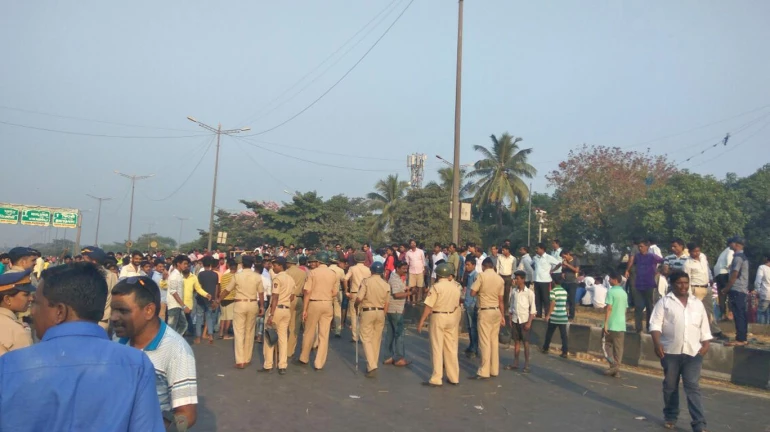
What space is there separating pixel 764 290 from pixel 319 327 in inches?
408

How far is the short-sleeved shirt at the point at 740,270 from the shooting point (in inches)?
483

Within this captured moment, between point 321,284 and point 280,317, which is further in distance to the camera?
point 321,284

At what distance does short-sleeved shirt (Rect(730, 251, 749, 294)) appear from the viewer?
12266 millimetres

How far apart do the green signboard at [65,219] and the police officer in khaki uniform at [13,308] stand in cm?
5520

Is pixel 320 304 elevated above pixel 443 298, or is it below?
below

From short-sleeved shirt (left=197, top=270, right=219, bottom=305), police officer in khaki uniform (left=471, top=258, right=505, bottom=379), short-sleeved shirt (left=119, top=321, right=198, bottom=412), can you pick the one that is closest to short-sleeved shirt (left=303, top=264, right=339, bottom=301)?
police officer in khaki uniform (left=471, top=258, right=505, bottom=379)

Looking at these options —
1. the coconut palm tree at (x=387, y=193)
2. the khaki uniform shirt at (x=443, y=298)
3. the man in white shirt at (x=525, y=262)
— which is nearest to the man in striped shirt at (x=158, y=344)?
the khaki uniform shirt at (x=443, y=298)

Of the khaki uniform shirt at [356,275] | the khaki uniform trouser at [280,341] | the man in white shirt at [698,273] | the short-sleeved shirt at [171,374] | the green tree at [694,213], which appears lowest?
the khaki uniform trouser at [280,341]

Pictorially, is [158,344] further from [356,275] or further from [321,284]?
[356,275]

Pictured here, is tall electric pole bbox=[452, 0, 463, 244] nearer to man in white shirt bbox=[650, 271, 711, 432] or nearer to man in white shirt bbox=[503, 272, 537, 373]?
man in white shirt bbox=[503, 272, 537, 373]

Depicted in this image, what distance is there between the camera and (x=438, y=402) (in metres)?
9.30

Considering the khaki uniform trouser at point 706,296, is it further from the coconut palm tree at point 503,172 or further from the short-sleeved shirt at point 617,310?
the coconut palm tree at point 503,172

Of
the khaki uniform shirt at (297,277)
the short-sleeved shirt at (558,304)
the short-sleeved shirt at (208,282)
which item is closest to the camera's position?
the short-sleeved shirt at (558,304)

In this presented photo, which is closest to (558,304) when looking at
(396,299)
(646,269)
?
(646,269)
